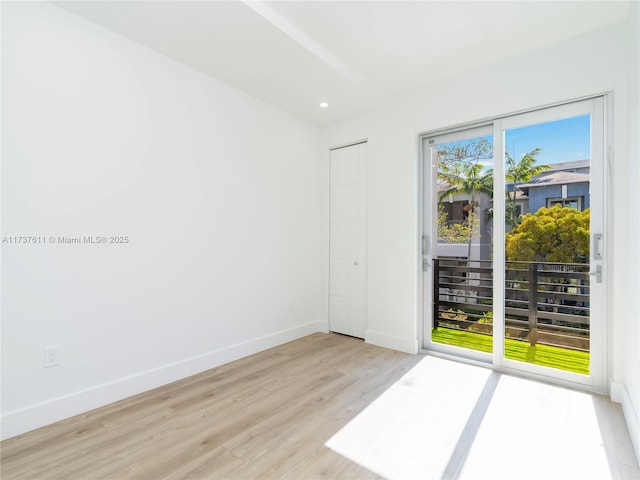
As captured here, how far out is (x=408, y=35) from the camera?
2.53 metres

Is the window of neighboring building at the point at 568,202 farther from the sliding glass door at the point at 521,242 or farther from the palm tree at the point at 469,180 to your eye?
the palm tree at the point at 469,180

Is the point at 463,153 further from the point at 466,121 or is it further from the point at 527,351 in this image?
the point at 527,351

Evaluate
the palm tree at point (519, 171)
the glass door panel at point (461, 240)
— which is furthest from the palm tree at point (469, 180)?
the palm tree at point (519, 171)

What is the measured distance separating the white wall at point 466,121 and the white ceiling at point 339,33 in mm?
154

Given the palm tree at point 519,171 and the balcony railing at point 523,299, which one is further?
the palm tree at point 519,171

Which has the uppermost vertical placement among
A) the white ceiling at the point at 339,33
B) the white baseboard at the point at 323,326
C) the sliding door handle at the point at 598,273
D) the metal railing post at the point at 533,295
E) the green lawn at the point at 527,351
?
the white ceiling at the point at 339,33

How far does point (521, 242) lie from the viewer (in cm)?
288

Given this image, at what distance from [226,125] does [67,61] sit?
4.19 ft

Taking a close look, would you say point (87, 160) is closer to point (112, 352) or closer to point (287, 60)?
point (112, 352)

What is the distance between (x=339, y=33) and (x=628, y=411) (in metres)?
3.29

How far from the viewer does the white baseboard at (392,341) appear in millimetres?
3389

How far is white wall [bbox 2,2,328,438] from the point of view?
2.01 meters

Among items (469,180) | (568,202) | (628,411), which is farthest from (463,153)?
(628,411)

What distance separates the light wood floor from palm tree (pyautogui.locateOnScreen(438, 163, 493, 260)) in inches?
55.8
